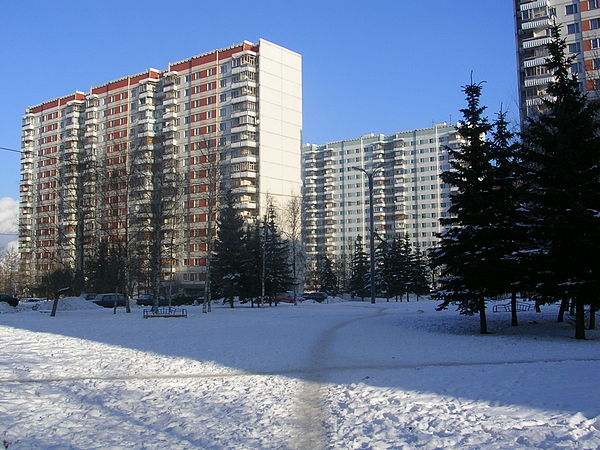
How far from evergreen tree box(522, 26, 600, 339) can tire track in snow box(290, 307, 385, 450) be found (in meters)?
7.92

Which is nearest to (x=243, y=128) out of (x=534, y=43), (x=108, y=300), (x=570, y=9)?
(x=108, y=300)

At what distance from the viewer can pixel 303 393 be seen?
858 cm

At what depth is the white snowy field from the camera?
6.21 metres

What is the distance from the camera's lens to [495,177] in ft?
60.8

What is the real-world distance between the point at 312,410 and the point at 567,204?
11.7 m

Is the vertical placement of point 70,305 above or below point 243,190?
below

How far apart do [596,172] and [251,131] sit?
220 feet

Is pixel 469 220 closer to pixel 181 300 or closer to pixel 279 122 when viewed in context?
pixel 181 300

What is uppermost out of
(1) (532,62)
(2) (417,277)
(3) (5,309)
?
(1) (532,62)

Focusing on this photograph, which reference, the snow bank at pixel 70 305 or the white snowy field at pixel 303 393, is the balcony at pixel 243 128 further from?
the white snowy field at pixel 303 393

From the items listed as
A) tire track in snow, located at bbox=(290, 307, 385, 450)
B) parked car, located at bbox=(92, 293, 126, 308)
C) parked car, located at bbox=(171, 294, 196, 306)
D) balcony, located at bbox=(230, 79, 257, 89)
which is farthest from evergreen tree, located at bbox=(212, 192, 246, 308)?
balcony, located at bbox=(230, 79, 257, 89)

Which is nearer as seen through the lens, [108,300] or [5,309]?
[5,309]

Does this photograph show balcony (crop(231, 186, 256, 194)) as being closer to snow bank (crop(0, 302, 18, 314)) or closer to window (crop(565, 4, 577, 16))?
snow bank (crop(0, 302, 18, 314))

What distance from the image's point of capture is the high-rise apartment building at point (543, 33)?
189ft
